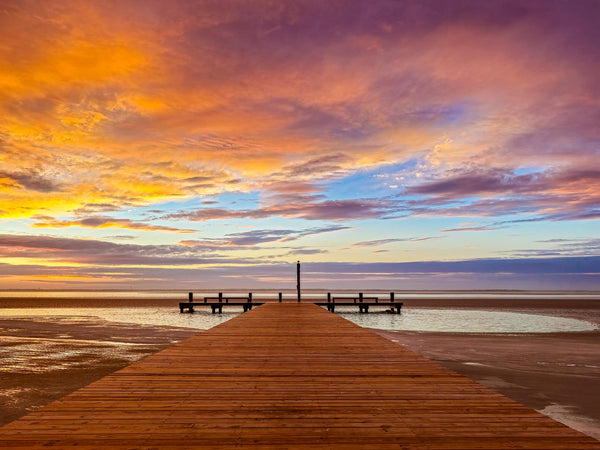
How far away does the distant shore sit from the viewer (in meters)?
8.70

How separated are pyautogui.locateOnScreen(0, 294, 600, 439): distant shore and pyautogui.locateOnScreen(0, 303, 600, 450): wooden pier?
3585mm

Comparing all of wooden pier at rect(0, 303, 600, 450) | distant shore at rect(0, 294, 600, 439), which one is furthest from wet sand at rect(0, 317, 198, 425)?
wooden pier at rect(0, 303, 600, 450)

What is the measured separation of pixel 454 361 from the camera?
13086mm

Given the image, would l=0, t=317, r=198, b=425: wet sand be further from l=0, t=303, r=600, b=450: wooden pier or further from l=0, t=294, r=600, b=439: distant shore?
l=0, t=303, r=600, b=450: wooden pier

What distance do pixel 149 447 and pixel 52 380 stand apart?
8.83 metres

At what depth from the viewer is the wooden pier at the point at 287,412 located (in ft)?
12.0

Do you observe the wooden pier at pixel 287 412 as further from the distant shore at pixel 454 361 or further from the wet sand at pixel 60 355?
the wet sand at pixel 60 355

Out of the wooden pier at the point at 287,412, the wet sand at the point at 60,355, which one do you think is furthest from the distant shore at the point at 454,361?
the wooden pier at the point at 287,412

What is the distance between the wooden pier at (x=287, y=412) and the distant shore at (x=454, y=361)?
3.59 metres

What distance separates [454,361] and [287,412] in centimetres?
1019

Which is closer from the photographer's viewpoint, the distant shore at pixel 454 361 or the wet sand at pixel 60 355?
the distant shore at pixel 454 361

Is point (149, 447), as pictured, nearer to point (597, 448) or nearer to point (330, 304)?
point (597, 448)

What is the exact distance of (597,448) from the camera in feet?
11.2

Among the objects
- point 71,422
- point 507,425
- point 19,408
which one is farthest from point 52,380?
point 507,425
